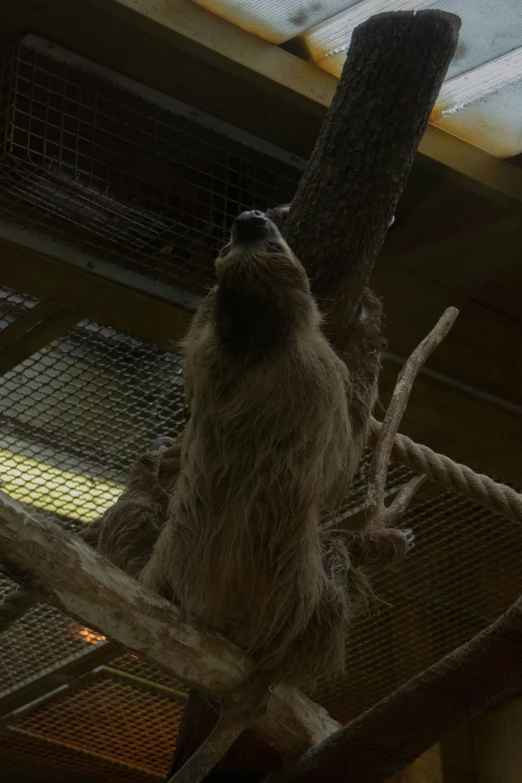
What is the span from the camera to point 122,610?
8.11ft

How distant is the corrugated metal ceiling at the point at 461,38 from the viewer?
418 centimetres

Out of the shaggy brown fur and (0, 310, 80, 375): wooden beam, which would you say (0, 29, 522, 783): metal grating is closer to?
(0, 310, 80, 375): wooden beam

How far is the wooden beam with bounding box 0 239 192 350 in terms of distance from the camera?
180 inches

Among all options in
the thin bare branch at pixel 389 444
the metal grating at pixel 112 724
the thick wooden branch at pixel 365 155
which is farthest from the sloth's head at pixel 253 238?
the metal grating at pixel 112 724

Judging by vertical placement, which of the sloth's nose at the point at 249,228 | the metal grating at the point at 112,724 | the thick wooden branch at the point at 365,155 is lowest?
the metal grating at the point at 112,724

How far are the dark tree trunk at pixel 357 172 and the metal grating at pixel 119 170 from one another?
1.23 meters

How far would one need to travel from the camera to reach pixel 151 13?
407 centimetres

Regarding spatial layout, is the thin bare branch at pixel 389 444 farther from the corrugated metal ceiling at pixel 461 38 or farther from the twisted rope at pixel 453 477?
the corrugated metal ceiling at pixel 461 38

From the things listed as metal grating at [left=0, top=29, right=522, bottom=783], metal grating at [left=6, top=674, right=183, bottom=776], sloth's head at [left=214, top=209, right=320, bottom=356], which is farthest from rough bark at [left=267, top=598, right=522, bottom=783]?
metal grating at [left=6, top=674, right=183, bottom=776]

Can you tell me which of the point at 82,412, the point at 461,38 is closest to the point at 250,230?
the point at 461,38

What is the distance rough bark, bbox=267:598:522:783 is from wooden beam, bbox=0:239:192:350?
7.28 ft

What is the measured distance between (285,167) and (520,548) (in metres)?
2.96

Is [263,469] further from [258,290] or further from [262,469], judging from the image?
[258,290]

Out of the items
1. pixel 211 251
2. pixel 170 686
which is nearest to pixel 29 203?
pixel 211 251
